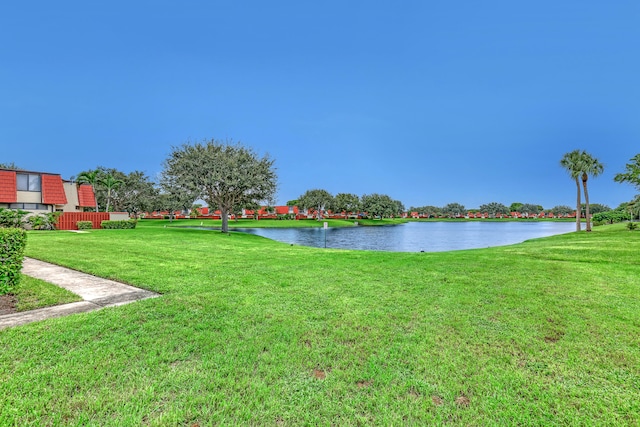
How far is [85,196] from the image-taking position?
3706 cm

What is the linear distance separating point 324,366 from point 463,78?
82.3 meters

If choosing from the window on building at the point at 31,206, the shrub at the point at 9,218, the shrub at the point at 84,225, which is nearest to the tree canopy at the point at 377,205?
the shrub at the point at 84,225

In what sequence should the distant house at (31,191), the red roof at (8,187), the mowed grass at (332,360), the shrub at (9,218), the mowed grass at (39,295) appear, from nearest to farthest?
the mowed grass at (332,360)
the mowed grass at (39,295)
the shrub at (9,218)
the red roof at (8,187)
the distant house at (31,191)

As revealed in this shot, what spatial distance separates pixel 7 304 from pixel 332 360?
18.6 feet

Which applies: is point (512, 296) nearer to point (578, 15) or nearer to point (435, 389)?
point (435, 389)

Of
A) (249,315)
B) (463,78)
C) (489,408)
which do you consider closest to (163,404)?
(249,315)

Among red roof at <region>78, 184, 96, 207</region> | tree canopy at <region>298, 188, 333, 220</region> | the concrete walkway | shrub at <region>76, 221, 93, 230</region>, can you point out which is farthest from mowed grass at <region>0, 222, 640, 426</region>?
tree canopy at <region>298, 188, 333, 220</region>

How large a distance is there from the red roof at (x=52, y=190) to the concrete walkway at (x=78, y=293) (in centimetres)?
2732

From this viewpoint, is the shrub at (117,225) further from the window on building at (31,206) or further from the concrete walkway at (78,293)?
the concrete walkway at (78,293)

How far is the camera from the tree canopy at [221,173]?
2750cm

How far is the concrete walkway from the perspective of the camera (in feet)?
14.1

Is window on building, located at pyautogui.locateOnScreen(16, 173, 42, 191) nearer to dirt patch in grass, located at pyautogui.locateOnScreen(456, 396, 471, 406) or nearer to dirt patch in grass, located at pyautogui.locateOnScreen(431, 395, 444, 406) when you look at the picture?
dirt patch in grass, located at pyautogui.locateOnScreen(431, 395, 444, 406)

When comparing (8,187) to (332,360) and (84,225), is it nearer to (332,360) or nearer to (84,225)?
(84,225)

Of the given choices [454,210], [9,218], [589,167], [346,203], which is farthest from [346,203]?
[454,210]
